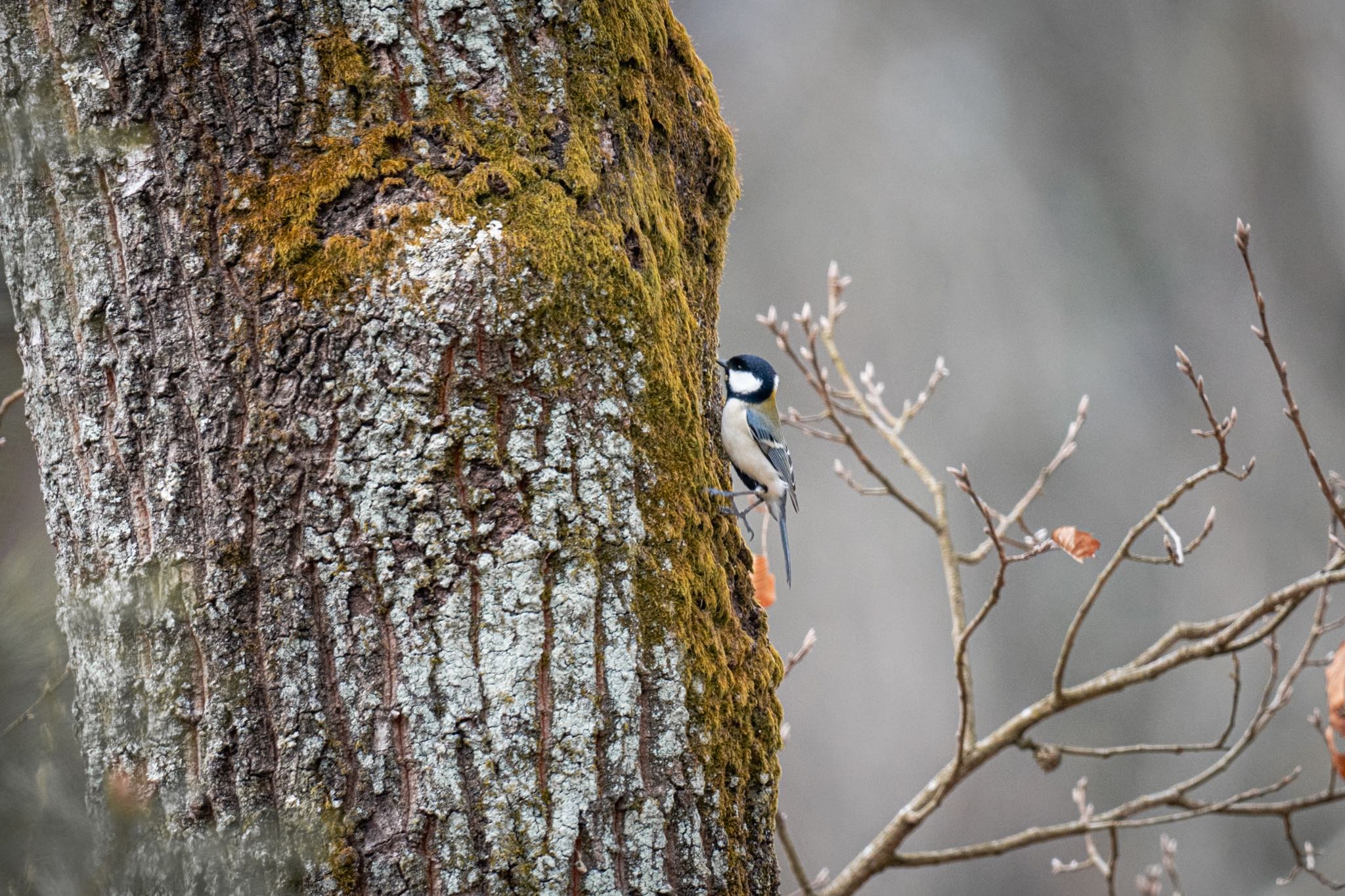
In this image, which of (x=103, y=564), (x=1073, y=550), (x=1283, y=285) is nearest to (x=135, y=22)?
(x=103, y=564)

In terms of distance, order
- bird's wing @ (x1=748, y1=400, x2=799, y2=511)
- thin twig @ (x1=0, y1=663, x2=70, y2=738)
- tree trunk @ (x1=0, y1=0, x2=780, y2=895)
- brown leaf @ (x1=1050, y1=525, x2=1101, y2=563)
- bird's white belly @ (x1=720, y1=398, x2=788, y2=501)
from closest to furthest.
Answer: thin twig @ (x1=0, y1=663, x2=70, y2=738), tree trunk @ (x1=0, y1=0, x2=780, y2=895), brown leaf @ (x1=1050, y1=525, x2=1101, y2=563), bird's white belly @ (x1=720, y1=398, x2=788, y2=501), bird's wing @ (x1=748, y1=400, x2=799, y2=511)

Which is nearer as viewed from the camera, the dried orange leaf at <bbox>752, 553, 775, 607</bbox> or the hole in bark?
the hole in bark

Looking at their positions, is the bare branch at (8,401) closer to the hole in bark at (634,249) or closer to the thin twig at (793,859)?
the hole in bark at (634,249)

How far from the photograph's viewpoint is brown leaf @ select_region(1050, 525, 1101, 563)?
65.1 inches

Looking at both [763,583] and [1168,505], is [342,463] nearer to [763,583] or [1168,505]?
[763,583]

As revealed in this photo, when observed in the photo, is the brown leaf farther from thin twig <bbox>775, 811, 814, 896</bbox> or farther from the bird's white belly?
thin twig <bbox>775, 811, 814, 896</bbox>

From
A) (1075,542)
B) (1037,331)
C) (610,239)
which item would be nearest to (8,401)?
(610,239)

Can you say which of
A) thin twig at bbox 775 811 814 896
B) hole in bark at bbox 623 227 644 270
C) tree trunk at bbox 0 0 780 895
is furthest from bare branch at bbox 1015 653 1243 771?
hole in bark at bbox 623 227 644 270

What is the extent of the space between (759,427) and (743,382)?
0.43 ft

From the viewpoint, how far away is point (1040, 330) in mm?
5496

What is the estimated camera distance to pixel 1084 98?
554 centimetres

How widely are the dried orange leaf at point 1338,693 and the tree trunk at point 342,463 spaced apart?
852 millimetres

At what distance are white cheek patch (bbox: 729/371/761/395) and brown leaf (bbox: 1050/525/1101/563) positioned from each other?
815 mm

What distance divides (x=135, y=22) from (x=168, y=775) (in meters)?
0.88
